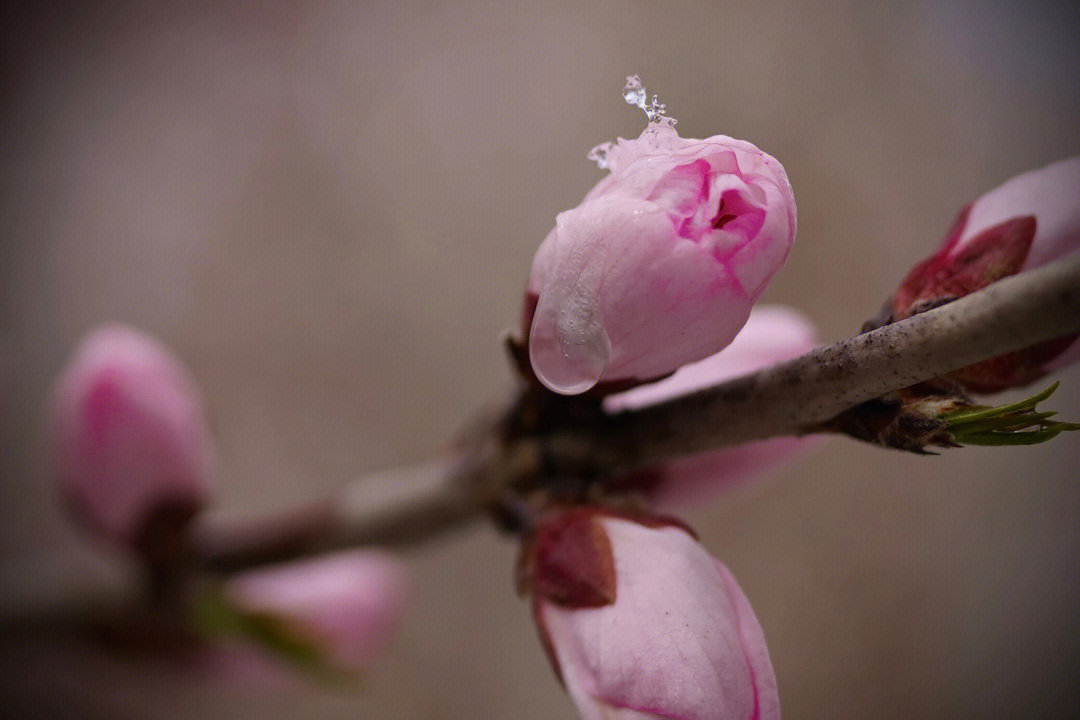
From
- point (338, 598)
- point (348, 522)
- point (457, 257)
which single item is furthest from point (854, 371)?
point (457, 257)

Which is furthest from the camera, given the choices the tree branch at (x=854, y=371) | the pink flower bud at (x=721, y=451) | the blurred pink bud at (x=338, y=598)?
the blurred pink bud at (x=338, y=598)

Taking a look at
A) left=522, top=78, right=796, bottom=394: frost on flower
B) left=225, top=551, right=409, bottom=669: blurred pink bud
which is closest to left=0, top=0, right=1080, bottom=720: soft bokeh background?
left=225, top=551, right=409, bottom=669: blurred pink bud

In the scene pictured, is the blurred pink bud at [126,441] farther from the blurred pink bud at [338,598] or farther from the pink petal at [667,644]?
the pink petal at [667,644]

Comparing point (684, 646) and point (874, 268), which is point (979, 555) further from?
point (684, 646)

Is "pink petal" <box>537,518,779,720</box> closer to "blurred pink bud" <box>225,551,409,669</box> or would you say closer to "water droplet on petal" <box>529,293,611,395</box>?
"water droplet on petal" <box>529,293,611,395</box>

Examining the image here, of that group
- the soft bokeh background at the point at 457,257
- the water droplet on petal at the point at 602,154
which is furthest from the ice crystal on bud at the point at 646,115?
the soft bokeh background at the point at 457,257

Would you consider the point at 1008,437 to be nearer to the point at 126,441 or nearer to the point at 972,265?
the point at 972,265

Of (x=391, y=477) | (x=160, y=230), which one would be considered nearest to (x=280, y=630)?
(x=391, y=477)
